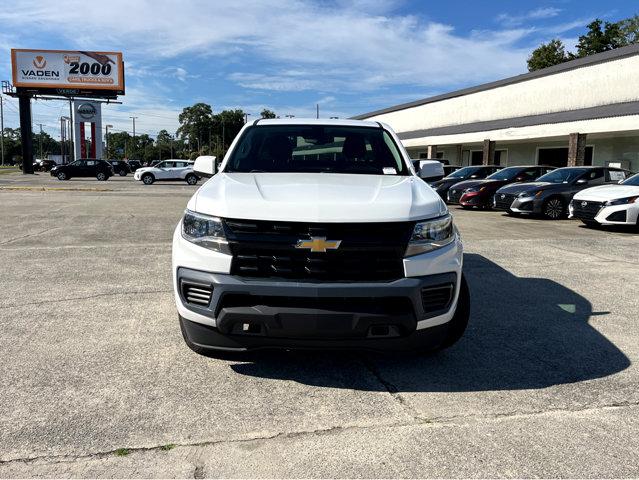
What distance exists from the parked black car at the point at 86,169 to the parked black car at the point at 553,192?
31.7 m

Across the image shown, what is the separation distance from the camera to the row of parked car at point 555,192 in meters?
11.4

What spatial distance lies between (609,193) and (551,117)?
14738 mm

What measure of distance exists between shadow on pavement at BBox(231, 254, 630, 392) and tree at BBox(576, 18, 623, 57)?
2230 inches

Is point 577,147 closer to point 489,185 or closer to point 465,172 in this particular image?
point 465,172

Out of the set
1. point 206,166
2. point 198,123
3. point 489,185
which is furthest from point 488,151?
point 198,123

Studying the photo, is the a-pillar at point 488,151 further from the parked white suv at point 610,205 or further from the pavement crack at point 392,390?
the pavement crack at point 392,390

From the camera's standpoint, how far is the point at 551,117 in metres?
24.9

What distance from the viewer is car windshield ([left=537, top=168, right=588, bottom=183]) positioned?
14.6 metres

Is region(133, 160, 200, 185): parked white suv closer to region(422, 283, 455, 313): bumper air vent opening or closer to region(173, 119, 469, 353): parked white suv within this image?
region(173, 119, 469, 353): parked white suv

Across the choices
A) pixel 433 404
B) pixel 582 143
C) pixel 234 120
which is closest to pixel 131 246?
pixel 433 404

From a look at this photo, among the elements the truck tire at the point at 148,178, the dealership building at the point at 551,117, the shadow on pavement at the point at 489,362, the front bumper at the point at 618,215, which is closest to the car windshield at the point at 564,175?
the front bumper at the point at 618,215

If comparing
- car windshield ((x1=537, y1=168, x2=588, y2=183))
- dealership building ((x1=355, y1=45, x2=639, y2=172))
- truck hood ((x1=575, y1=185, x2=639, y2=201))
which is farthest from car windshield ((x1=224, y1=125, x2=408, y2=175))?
dealership building ((x1=355, y1=45, x2=639, y2=172))

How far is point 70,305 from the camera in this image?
5148mm

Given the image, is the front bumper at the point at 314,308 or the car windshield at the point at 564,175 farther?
the car windshield at the point at 564,175
